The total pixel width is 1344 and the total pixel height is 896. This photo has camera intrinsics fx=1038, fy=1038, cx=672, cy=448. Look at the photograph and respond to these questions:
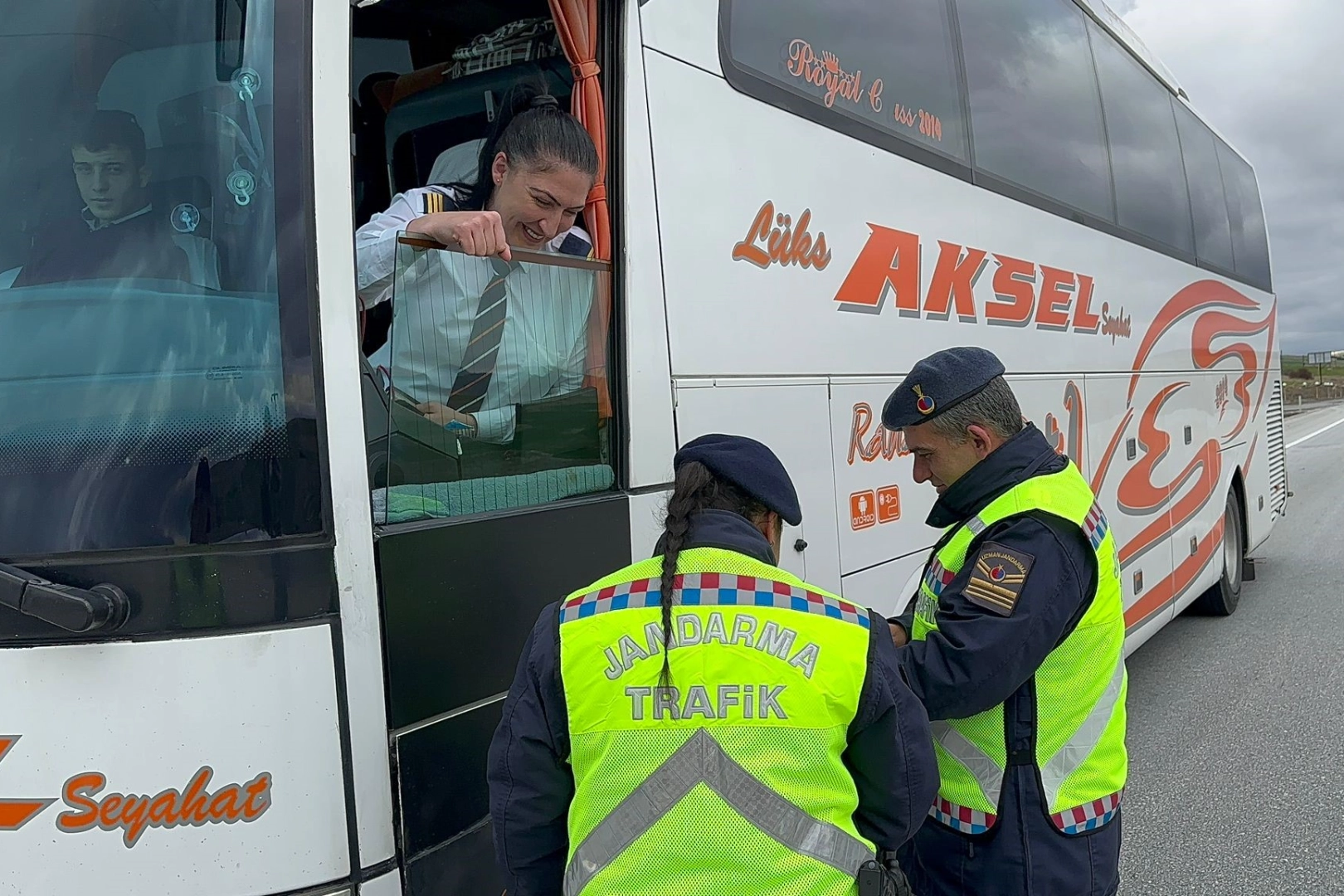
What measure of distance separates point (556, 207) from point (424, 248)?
0.43 metres

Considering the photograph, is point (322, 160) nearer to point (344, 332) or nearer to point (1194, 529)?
point (344, 332)

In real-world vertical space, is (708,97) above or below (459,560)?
above

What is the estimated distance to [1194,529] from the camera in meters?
6.88

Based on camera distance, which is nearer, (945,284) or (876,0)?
(876,0)

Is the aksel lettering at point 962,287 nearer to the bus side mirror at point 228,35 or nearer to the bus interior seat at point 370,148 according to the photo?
the bus interior seat at point 370,148

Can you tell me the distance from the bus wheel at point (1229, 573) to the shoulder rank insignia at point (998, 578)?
684 centimetres

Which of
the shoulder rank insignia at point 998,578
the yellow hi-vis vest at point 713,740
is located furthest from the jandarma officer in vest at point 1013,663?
the yellow hi-vis vest at point 713,740

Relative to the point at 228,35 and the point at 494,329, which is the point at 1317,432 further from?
the point at 228,35

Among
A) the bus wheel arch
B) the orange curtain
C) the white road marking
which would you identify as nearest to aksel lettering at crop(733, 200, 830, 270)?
the orange curtain

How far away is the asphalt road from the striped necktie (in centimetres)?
328

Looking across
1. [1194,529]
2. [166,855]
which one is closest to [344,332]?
[166,855]

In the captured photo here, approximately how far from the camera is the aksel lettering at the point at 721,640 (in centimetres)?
154

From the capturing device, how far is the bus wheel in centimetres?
807

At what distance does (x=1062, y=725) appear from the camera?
2123 mm
